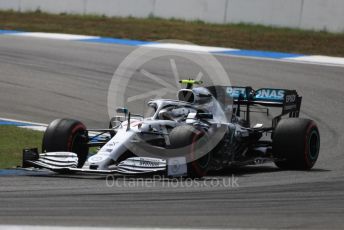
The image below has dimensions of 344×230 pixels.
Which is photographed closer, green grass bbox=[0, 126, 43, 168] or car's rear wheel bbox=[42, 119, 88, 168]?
car's rear wheel bbox=[42, 119, 88, 168]

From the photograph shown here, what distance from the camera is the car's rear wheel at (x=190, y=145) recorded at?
12180 millimetres

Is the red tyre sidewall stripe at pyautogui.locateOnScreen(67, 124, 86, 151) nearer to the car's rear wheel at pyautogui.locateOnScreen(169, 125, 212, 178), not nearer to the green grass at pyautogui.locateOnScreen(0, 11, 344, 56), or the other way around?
the car's rear wheel at pyautogui.locateOnScreen(169, 125, 212, 178)

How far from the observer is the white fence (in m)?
26.7

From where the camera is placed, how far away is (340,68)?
2350 centimetres

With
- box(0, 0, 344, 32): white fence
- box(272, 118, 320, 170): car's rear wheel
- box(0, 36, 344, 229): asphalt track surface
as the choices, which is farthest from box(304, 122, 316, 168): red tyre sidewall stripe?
box(0, 0, 344, 32): white fence

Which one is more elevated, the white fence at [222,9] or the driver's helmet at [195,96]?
the white fence at [222,9]

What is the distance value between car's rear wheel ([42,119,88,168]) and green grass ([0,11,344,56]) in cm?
1340

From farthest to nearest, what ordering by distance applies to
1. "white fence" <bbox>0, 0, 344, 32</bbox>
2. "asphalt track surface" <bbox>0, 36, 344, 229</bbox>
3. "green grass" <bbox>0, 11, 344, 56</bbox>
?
"white fence" <bbox>0, 0, 344, 32</bbox>
"green grass" <bbox>0, 11, 344, 56</bbox>
"asphalt track surface" <bbox>0, 36, 344, 229</bbox>

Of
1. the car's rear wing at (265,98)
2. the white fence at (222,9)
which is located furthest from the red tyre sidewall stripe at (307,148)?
the white fence at (222,9)

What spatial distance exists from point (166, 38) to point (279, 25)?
10.6 feet

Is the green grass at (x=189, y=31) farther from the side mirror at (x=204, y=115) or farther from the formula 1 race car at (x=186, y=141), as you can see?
the side mirror at (x=204, y=115)

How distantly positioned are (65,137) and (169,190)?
2129 mm

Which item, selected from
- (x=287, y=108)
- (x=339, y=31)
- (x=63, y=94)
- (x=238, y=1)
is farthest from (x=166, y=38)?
(x=287, y=108)

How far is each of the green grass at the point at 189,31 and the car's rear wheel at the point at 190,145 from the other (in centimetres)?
1366
